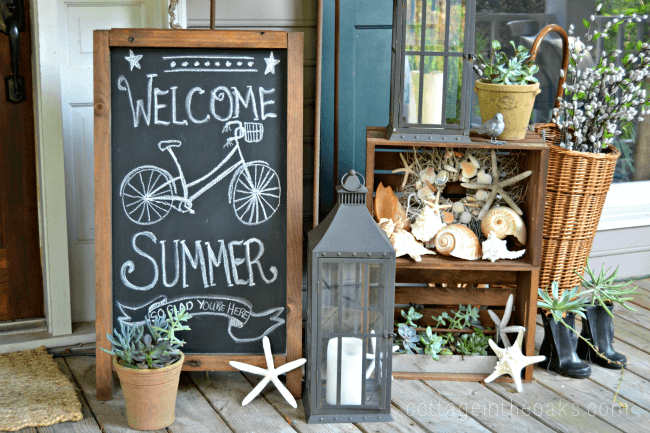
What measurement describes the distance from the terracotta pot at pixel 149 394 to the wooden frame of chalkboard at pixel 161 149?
6.1 inches

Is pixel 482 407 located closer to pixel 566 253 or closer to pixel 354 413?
pixel 354 413

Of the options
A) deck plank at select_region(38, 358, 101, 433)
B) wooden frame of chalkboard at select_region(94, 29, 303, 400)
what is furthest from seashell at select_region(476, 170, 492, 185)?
deck plank at select_region(38, 358, 101, 433)

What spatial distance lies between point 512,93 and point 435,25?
33cm

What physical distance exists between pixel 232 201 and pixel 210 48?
0.46m

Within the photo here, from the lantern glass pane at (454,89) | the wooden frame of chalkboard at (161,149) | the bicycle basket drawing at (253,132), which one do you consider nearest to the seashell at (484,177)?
the lantern glass pane at (454,89)

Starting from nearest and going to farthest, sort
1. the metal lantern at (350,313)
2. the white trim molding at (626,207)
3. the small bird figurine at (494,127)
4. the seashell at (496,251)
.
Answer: the metal lantern at (350,313)
the small bird figurine at (494,127)
the seashell at (496,251)
the white trim molding at (626,207)

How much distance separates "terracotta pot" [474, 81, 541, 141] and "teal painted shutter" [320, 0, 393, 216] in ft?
1.55

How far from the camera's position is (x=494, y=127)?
2.12m

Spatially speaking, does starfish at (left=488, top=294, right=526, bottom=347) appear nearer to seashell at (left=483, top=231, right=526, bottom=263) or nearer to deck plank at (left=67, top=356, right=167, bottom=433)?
seashell at (left=483, top=231, right=526, bottom=263)

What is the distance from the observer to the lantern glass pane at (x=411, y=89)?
2084 mm

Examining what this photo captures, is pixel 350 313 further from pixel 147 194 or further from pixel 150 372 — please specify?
pixel 147 194

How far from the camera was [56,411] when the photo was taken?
200cm

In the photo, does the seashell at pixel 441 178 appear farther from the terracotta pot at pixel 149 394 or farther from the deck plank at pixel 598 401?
the terracotta pot at pixel 149 394

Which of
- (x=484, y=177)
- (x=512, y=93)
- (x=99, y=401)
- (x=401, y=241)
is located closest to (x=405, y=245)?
(x=401, y=241)
